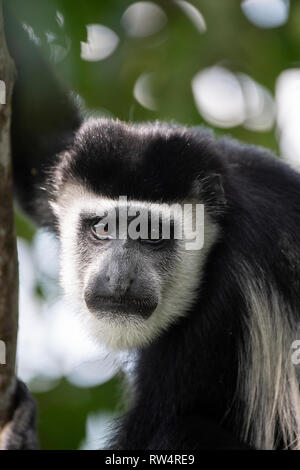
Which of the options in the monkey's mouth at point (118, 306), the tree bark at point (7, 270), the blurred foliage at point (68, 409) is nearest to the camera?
the tree bark at point (7, 270)

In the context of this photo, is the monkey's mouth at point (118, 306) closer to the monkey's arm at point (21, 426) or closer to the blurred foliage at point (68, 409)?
the monkey's arm at point (21, 426)

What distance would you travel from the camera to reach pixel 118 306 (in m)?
2.92

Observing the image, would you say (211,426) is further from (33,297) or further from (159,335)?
(33,297)

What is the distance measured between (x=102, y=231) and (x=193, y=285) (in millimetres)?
424

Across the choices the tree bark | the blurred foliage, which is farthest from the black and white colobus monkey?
the blurred foliage

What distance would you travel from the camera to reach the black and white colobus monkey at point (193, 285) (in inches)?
117

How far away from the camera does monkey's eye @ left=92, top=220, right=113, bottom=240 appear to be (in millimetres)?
3059

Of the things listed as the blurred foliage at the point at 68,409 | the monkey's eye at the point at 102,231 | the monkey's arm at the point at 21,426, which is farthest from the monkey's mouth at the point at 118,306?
the blurred foliage at the point at 68,409

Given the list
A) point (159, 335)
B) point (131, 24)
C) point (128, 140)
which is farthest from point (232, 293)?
point (131, 24)

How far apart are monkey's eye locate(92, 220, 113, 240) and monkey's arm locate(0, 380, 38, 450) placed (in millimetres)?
664

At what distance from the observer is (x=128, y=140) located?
3.13 metres

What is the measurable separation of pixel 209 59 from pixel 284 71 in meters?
0.36

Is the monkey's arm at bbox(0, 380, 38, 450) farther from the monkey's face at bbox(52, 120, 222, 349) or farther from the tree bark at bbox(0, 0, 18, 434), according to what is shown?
the monkey's face at bbox(52, 120, 222, 349)

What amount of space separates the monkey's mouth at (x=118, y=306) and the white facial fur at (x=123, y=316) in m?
0.02
